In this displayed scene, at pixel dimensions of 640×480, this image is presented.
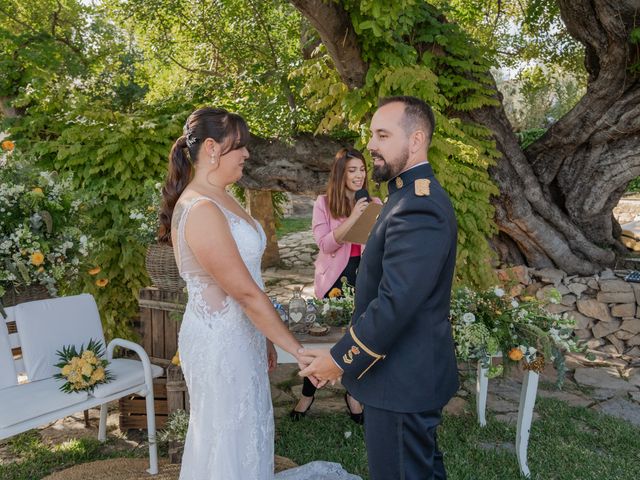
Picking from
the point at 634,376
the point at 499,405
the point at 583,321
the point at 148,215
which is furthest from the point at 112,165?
the point at 634,376

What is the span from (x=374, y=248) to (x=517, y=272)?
5.21m

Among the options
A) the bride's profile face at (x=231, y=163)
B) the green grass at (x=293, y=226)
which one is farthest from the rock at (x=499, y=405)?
the green grass at (x=293, y=226)

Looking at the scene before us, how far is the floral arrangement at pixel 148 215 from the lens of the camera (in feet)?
15.8

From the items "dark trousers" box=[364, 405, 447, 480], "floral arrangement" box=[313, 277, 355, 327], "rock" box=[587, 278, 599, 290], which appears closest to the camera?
"dark trousers" box=[364, 405, 447, 480]

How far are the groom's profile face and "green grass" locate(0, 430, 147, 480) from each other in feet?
10.0

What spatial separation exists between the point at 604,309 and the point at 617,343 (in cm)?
43

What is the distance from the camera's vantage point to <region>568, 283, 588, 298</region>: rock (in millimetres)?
6965

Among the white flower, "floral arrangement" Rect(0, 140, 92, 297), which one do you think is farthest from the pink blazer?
"floral arrangement" Rect(0, 140, 92, 297)

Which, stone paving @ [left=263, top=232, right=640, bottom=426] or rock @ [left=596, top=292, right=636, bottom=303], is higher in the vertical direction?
rock @ [left=596, top=292, right=636, bottom=303]

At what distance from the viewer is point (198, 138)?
2.67m

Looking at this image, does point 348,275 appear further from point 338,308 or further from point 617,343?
point 617,343

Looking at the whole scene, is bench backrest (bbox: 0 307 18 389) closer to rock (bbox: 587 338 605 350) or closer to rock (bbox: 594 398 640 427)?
rock (bbox: 594 398 640 427)

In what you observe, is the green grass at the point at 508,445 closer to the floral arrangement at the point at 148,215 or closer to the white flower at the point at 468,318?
the white flower at the point at 468,318

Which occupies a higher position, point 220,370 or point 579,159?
point 579,159
